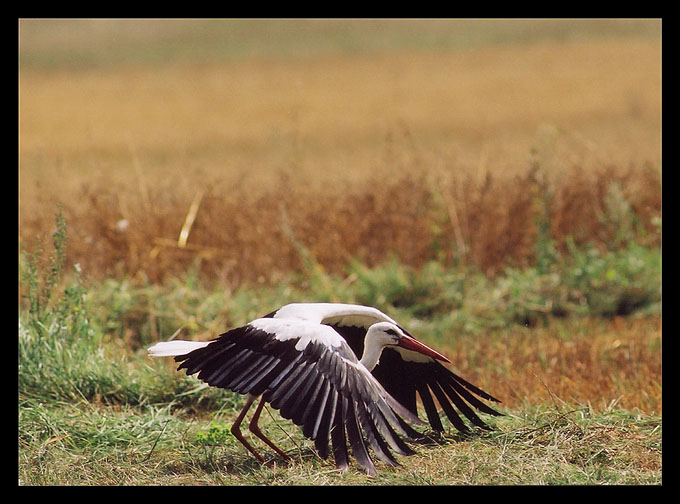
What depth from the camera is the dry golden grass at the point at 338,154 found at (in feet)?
31.3

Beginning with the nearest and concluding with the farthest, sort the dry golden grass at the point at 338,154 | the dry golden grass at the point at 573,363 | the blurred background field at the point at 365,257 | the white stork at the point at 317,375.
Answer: the white stork at the point at 317,375 < the dry golden grass at the point at 573,363 < the blurred background field at the point at 365,257 < the dry golden grass at the point at 338,154

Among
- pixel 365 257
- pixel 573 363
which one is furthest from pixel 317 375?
pixel 365 257

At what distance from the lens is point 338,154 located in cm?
1862

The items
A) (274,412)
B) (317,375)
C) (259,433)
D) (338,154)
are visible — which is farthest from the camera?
(338,154)

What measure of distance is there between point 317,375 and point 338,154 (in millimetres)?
14424

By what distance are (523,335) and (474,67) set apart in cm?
2019

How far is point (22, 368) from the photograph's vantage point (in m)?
5.95

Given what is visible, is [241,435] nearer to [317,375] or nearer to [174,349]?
[174,349]

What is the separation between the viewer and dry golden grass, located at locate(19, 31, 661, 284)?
9.53 metres

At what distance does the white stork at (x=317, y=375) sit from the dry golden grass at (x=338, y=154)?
4155mm

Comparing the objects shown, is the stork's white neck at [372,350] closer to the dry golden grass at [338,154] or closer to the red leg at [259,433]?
the red leg at [259,433]

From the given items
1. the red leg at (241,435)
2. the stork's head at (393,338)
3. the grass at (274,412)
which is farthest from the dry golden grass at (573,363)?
the red leg at (241,435)

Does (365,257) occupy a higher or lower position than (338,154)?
lower

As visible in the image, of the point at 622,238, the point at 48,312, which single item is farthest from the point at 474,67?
the point at 48,312
